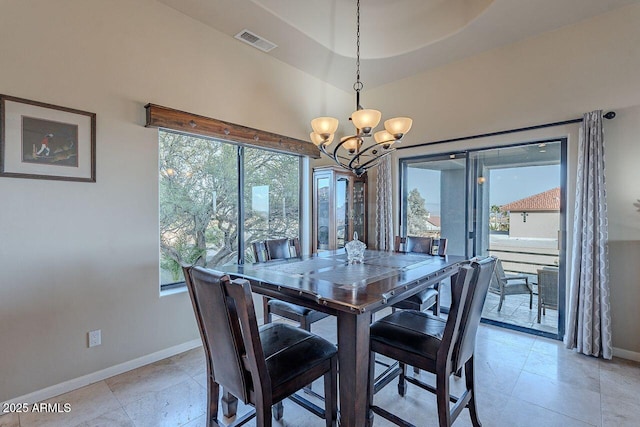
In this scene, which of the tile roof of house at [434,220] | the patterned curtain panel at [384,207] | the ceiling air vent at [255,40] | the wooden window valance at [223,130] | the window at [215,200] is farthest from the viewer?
the patterned curtain panel at [384,207]

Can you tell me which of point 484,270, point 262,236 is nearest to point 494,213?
point 484,270

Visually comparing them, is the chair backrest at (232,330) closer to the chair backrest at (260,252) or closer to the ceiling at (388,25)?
the chair backrest at (260,252)

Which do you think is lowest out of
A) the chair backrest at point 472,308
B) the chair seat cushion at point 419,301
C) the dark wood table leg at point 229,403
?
the dark wood table leg at point 229,403

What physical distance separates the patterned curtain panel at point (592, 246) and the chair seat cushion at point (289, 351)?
8.78ft

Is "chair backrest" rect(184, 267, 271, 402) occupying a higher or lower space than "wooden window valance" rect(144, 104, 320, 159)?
lower

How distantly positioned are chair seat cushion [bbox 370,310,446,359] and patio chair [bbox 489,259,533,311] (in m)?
2.23

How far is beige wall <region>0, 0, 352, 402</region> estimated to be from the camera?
6.82 feet

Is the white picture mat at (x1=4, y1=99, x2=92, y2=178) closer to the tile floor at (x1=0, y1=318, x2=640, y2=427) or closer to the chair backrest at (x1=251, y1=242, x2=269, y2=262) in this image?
the chair backrest at (x1=251, y1=242, x2=269, y2=262)

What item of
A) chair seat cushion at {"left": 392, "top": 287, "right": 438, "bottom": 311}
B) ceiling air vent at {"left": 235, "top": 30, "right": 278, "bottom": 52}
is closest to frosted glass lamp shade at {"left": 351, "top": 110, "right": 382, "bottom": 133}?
chair seat cushion at {"left": 392, "top": 287, "right": 438, "bottom": 311}

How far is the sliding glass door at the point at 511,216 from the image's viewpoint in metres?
3.29

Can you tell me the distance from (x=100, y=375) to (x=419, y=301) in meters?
2.73

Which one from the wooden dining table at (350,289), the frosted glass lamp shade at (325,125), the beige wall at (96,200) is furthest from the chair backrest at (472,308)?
the beige wall at (96,200)

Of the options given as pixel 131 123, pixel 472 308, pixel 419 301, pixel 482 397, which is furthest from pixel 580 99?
pixel 131 123

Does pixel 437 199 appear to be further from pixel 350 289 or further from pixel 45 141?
pixel 45 141
